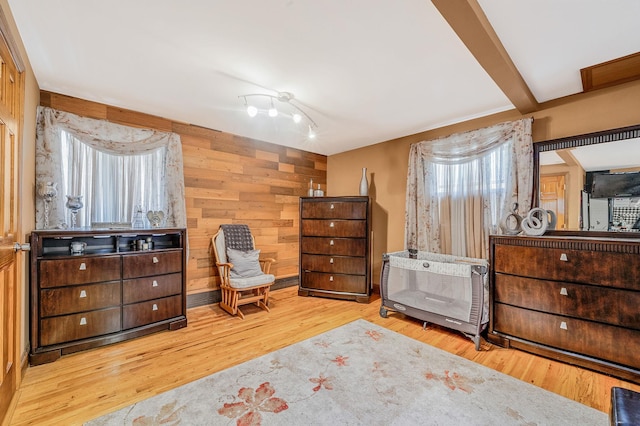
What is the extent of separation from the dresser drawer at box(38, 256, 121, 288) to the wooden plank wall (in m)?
1.08

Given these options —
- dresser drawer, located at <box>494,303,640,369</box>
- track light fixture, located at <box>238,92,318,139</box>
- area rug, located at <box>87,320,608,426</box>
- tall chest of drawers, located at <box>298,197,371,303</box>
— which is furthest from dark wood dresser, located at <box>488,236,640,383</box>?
track light fixture, located at <box>238,92,318,139</box>

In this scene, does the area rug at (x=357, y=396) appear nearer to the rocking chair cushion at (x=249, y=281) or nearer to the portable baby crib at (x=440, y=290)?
the portable baby crib at (x=440, y=290)

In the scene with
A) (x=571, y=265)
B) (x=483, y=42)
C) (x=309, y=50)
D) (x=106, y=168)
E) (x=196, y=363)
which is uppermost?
(x=309, y=50)

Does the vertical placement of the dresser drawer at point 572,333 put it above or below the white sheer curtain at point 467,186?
below

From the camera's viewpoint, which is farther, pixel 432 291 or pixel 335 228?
pixel 335 228

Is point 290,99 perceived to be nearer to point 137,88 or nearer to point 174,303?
point 137,88

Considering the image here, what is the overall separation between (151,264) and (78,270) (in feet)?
1.83

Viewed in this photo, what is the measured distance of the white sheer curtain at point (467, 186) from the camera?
2.89m

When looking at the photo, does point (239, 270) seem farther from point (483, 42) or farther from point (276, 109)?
point (483, 42)


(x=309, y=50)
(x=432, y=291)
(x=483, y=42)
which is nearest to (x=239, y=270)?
(x=432, y=291)

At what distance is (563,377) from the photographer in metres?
2.10

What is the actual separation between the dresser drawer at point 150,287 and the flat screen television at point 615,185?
4.11 meters

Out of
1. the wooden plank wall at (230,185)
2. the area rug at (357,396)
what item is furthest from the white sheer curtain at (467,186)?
the wooden plank wall at (230,185)

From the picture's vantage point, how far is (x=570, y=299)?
2.22 m
